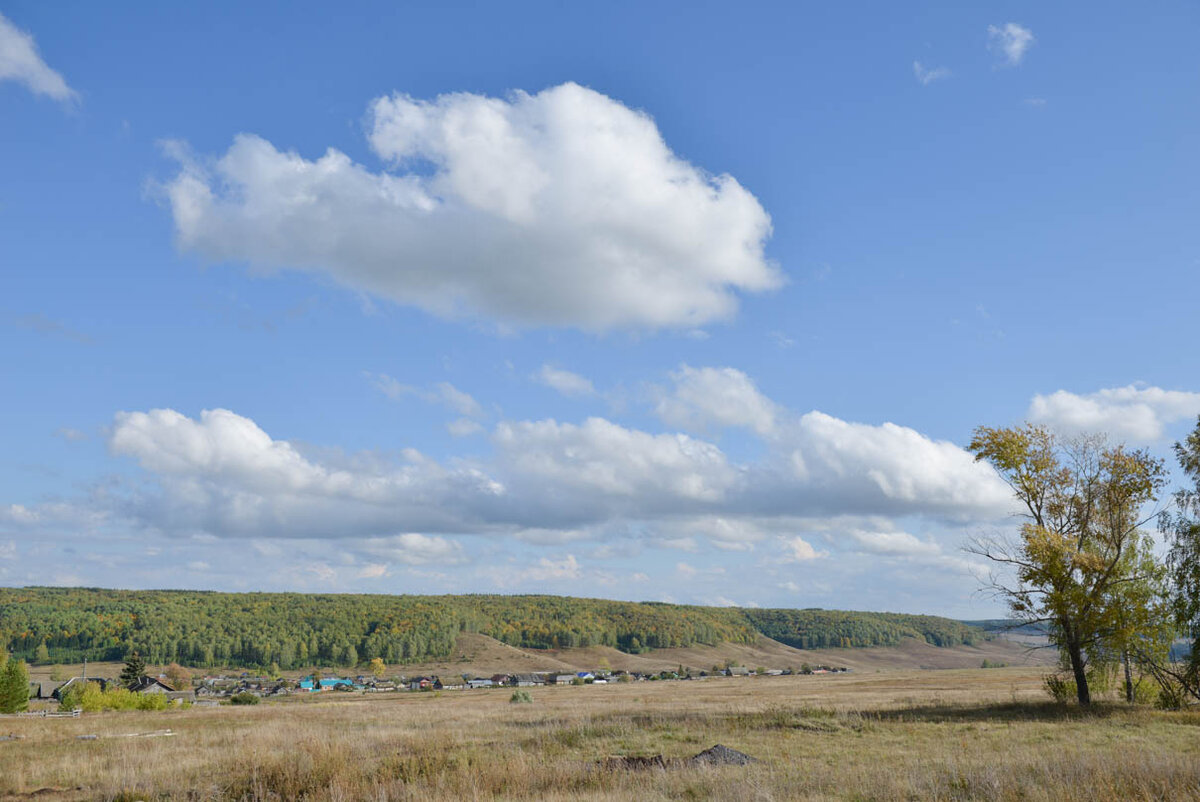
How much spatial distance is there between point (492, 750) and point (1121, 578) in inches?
1159

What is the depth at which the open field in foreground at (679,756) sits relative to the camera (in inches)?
510

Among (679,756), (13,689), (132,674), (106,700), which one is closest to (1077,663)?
(679,756)

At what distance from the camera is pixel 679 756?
20.3 m

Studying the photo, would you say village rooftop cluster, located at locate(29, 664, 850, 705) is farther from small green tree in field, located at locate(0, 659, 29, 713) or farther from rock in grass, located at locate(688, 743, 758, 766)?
rock in grass, located at locate(688, 743, 758, 766)

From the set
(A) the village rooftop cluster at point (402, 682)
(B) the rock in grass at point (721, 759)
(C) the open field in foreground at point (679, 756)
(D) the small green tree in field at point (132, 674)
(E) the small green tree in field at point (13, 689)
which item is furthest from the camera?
(A) the village rooftop cluster at point (402, 682)

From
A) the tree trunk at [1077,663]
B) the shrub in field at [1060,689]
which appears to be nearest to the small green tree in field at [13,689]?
the shrub in field at [1060,689]

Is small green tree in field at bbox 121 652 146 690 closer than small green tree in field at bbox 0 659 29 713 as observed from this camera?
No

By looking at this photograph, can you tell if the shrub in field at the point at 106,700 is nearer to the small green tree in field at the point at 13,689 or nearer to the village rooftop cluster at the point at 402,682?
the small green tree in field at the point at 13,689

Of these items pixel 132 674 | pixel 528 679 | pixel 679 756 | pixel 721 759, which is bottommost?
pixel 528 679

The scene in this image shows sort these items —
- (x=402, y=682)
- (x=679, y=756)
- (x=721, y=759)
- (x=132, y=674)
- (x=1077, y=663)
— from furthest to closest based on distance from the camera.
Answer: (x=402, y=682) → (x=132, y=674) → (x=1077, y=663) → (x=679, y=756) → (x=721, y=759)

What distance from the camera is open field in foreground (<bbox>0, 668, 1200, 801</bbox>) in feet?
42.5

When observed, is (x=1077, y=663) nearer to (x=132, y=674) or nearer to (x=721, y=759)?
(x=721, y=759)

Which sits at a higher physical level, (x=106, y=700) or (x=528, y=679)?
(x=106, y=700)

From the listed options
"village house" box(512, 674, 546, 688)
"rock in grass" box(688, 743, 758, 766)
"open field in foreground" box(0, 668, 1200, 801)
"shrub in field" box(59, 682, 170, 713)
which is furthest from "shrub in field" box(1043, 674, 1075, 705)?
"village house" box(512, 674, 546, 688)
